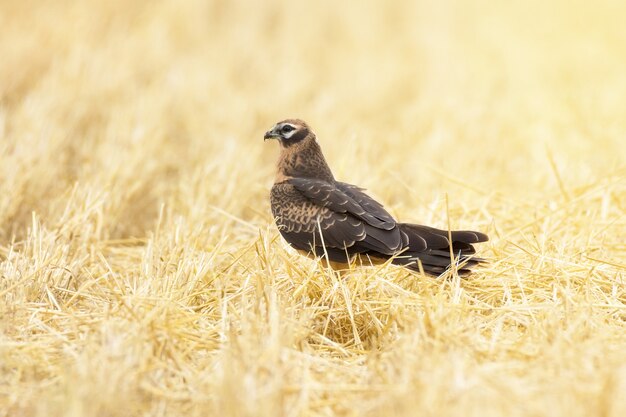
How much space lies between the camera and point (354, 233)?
4496mm

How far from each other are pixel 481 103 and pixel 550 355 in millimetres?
7370

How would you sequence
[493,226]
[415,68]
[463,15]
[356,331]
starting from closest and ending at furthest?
[356,331] → [493,226] → [415,68] → [463,15]

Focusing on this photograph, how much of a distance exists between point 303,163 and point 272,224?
70cm

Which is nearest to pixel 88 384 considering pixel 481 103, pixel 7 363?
pixel 7 363

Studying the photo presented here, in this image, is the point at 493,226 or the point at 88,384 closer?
the point at 88,384

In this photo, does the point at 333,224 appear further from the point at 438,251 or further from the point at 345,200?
the point at 438,251

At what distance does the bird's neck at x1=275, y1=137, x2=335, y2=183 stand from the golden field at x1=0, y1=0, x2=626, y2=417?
1.42 feet

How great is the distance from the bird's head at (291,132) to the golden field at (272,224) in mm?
584

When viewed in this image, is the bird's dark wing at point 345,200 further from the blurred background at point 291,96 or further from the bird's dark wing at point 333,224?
the blurred background at point 291,96

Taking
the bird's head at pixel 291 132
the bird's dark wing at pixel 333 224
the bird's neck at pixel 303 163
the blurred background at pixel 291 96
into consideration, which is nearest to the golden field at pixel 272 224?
the blurred background at pixel 291 96

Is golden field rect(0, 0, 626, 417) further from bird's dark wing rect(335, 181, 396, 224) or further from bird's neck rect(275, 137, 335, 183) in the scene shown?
bird's neck rect(275, 137, 335, 183)

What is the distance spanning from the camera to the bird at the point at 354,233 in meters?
4.43

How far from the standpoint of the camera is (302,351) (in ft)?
12.3

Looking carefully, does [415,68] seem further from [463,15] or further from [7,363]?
[7,363]
